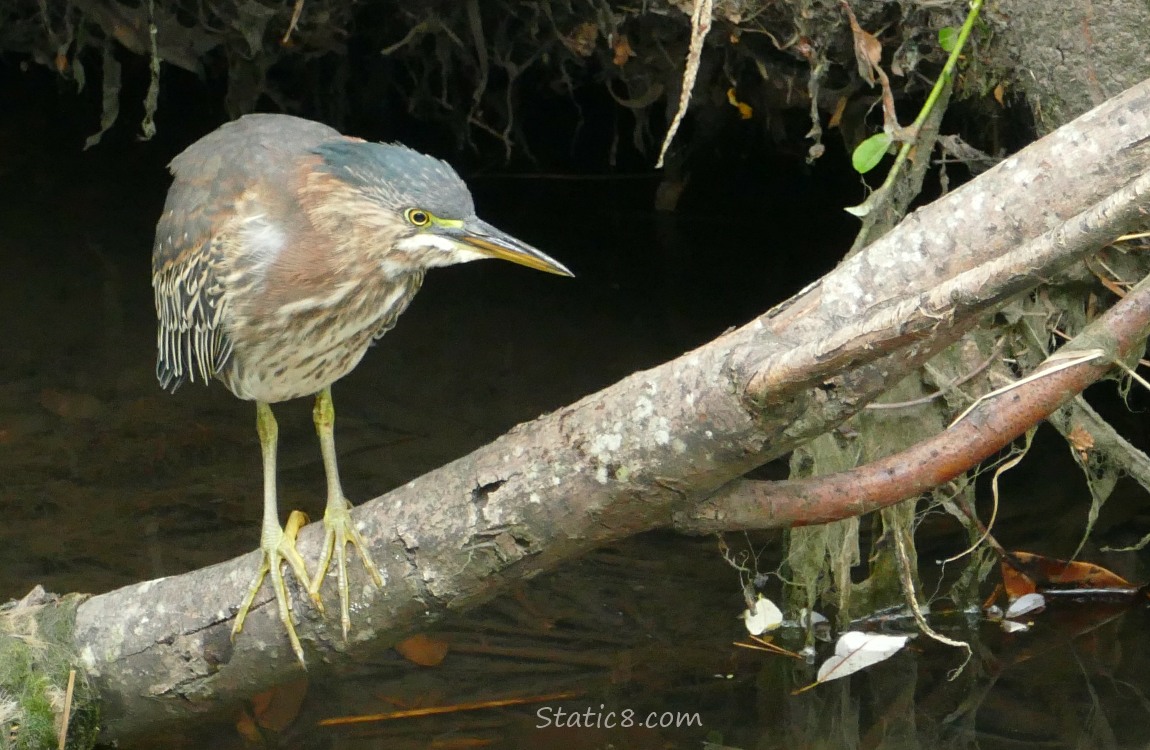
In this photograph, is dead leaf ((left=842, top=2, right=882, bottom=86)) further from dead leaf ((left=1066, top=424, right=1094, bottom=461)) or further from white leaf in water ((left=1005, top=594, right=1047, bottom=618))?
white leaf in water ((left=1005, top=594, right=1047, bottom=618))

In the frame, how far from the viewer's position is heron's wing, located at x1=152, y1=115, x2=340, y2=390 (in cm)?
275

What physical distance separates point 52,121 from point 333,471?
5.30 m

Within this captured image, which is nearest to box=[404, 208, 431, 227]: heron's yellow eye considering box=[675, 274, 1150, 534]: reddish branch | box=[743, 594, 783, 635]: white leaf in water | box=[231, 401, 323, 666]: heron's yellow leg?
box=[231, 401, 323, 666]: heron's yellow leg

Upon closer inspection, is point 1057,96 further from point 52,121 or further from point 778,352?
point 52,121

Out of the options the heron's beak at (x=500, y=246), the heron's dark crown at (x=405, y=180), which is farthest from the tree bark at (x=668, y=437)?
the heron's dark crown at (x=405, y=180)

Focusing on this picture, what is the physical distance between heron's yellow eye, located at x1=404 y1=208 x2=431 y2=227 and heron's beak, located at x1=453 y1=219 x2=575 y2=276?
0.09m

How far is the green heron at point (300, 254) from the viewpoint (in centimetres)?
248

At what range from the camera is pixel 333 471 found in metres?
2.96

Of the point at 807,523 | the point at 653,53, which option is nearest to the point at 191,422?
the point at 653,53

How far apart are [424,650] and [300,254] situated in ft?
4.05

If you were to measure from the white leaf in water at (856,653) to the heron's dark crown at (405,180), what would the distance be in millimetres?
1532

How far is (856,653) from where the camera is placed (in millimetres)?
3068

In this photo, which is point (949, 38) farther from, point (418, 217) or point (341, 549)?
point (341, 549)

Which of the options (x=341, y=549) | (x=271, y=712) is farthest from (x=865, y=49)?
(x=271, y=712)
